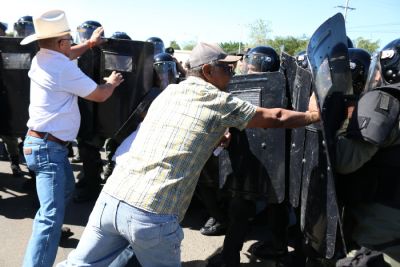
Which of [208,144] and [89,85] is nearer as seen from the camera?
[208,144]

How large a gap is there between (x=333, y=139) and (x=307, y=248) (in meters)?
1.10

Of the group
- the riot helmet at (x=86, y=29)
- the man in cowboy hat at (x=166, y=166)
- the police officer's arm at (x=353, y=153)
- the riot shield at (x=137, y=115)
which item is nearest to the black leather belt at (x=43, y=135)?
the riot shield at (x=137, y=115)

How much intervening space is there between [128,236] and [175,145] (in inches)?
20.3

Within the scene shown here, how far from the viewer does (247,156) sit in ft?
10.2

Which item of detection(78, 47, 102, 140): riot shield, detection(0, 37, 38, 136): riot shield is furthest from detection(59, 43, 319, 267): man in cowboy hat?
detection(0, 37, 38, 136): riot shield

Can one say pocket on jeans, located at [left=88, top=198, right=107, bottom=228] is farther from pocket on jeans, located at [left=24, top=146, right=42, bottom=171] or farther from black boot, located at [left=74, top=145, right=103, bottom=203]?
black boot, located at [left=74, top=145, right=103, bottom=203]

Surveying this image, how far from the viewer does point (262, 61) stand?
15.3 ft

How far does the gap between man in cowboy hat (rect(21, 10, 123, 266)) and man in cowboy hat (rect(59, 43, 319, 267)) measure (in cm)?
85

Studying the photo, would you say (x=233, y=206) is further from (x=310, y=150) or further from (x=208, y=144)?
(x=208, y=144)

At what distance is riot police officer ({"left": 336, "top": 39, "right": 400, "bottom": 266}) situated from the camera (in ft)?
6.83

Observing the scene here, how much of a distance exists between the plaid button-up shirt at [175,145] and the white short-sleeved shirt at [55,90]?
3.76ft

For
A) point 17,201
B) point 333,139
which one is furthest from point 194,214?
point 333,139

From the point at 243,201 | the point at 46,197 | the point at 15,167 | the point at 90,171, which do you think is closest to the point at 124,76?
the point at 90,171

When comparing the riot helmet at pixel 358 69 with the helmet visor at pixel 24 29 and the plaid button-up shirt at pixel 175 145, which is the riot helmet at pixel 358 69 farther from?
the helmet visor at pixel 24 29
